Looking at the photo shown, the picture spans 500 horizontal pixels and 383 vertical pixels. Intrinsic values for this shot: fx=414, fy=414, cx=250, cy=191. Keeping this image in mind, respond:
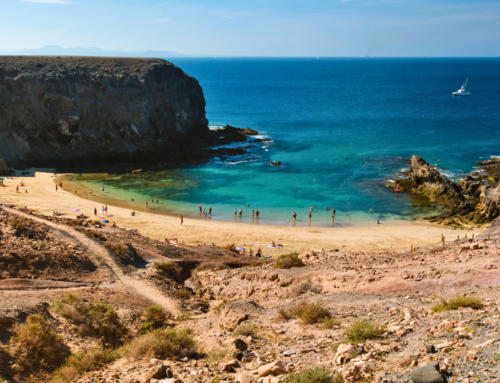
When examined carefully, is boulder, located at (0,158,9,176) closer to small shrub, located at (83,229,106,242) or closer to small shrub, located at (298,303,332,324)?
small shrub, located at (83,229,106,242)

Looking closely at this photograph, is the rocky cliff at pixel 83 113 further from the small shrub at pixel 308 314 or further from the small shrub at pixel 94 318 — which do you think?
the small shrub at pixel 308 314

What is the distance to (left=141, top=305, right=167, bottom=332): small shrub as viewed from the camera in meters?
14.4

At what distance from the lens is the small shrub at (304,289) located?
610 inches

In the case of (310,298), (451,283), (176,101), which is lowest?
(310,298)

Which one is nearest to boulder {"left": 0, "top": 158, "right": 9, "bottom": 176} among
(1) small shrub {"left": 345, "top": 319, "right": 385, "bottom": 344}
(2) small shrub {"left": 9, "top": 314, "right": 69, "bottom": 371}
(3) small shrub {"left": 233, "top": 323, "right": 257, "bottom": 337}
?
(2) small shrub {"left": 9, "top": 314, "right": 69, "bottom": 371}

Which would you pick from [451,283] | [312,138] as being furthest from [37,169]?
[451,283]

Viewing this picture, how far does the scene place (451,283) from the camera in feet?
44.1

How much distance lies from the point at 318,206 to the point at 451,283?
1095 inches

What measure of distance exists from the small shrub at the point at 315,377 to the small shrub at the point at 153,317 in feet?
24.7

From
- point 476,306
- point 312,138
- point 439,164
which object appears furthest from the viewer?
point 312,138

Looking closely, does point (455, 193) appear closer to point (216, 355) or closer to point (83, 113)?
point (216, 355)

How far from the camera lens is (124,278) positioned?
19.1 m

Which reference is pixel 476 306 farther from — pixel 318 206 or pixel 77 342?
pixel 318 206

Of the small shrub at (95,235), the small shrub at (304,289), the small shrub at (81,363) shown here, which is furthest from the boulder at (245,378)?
the small shrub at (95,235)
